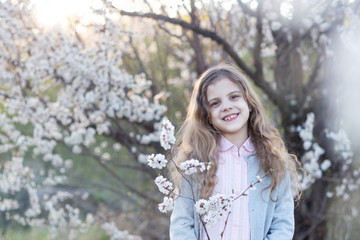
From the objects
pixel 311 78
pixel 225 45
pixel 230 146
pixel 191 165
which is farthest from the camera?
pixel 311 78

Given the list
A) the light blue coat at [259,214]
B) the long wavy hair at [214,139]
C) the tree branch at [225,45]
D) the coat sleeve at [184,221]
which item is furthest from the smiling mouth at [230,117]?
the tree branch at [225,45]

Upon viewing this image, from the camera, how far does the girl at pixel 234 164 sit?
6.36ft

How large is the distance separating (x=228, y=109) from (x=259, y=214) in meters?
0.49

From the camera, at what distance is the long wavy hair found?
2.02m

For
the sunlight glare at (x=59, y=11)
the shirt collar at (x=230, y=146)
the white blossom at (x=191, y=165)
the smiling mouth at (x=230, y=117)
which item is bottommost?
the white blossom at (x=191, y=165)

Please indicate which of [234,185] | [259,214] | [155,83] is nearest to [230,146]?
[234,185]

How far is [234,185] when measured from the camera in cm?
198

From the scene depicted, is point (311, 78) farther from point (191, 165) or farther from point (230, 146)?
point (191, 165)

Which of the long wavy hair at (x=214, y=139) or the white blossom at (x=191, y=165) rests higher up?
the long wavy hair at (x=214, y=139)

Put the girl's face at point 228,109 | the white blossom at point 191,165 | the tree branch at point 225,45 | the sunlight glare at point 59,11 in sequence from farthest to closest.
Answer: the sunlight glare at point 59,11 < the tree branch at point 225,45 < the girl's face at point 228,109 < the white blossom at point 191,165

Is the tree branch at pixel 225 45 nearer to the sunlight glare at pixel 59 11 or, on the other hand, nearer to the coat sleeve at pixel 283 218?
the sunlight glare at pixel 59 11

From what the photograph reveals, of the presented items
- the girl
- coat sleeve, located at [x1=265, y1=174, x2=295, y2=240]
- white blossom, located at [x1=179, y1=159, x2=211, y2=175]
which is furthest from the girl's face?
white blossom, located at [x1=179, y1=159, x2=211, y2=175]

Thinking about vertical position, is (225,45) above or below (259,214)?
above

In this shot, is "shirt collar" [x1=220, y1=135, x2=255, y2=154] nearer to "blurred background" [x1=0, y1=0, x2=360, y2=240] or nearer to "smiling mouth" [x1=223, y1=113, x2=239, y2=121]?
"smiling mouth" [x1=223, y1=113, x2=239, y2=121]
